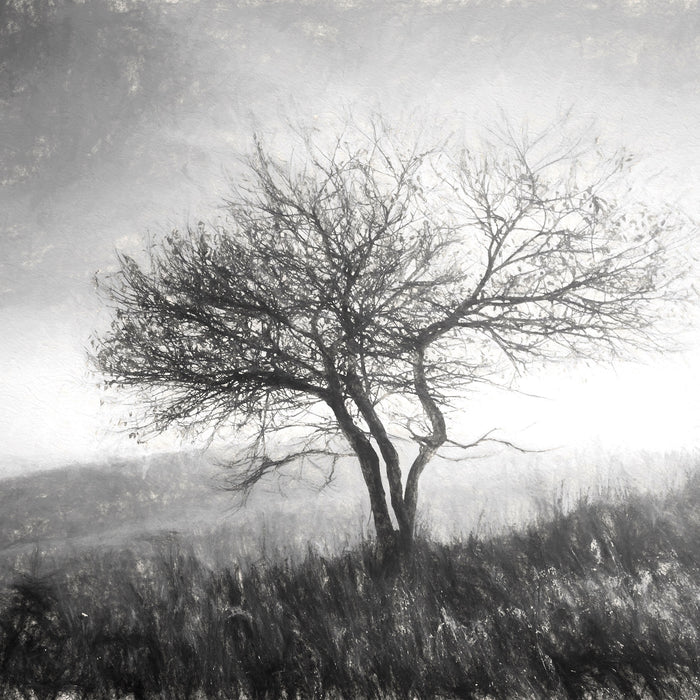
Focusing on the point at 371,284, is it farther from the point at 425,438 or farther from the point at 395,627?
the point at 395,627

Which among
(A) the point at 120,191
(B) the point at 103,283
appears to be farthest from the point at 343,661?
(A) the point at 120,191

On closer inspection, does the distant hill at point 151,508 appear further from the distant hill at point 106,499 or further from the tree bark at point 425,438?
the tree bark at point 425,438

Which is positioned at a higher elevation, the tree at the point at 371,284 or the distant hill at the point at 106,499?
the tree at the point at 371,284

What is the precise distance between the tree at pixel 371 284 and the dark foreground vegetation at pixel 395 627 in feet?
5.79

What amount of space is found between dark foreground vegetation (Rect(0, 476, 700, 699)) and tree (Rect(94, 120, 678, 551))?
1.76m

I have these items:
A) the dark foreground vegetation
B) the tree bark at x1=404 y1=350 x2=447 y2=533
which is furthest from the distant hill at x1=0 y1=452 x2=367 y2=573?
the dark foreground vegetation

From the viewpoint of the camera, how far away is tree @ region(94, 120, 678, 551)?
25.4 ft

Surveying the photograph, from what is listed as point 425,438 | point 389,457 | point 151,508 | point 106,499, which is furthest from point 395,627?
point 106,499

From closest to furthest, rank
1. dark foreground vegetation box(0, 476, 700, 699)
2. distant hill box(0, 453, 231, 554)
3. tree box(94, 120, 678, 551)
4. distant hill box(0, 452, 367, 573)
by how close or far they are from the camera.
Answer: dark foreground vegetation box(0, 476, 700, 699) < tree box(94, 120, 678, 551) < distant hill box(0, 452, 367, 573) < distant hill box(0, 453, 231, 554)

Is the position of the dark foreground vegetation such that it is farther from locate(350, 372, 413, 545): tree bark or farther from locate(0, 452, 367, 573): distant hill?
locate(0, 452, 367, 573): distant hill

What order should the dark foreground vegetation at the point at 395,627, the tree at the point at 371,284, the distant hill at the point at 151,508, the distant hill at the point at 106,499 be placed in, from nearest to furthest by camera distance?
the dark foreground vegetation at the point at 395,627, the tree at the point at 371,284, the distant hill at the point at 151,508, the distant hill at the point at 106,499

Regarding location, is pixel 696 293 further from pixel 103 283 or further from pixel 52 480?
pixel 52 480

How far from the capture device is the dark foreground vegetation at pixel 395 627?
492cm

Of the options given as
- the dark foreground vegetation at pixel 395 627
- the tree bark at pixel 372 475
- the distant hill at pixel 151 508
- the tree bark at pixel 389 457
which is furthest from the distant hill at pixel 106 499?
the tree bark at pixel 389 457
